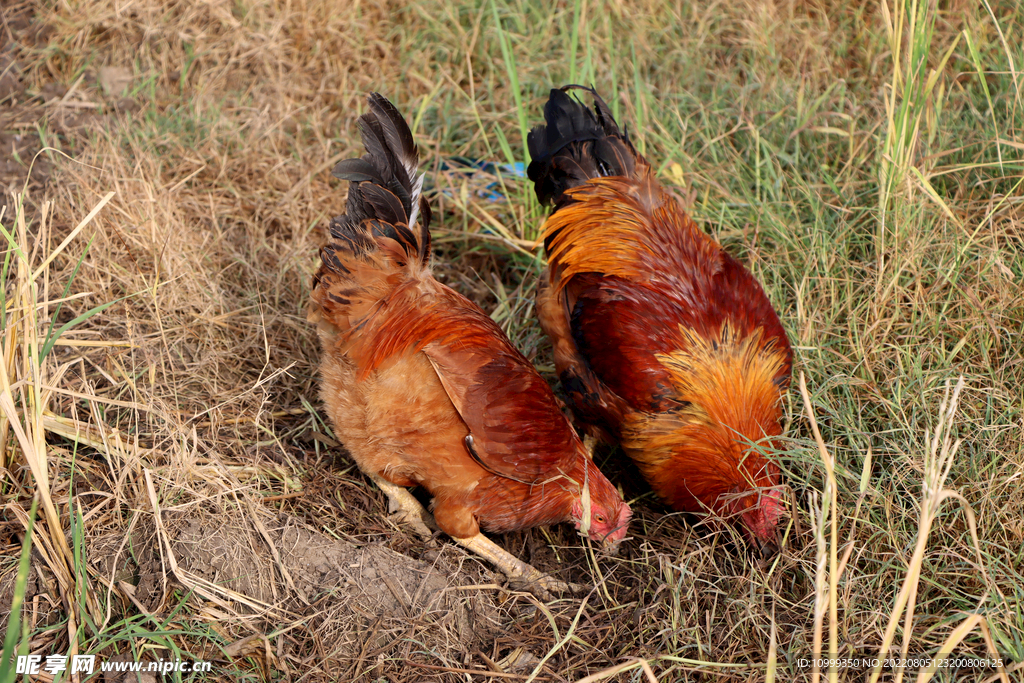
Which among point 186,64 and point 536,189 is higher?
point 186,64

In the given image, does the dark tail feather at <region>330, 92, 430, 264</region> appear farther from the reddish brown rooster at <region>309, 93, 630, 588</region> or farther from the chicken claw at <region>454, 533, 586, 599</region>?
the chicken claw at <region>454, 533, 586, 599</region>

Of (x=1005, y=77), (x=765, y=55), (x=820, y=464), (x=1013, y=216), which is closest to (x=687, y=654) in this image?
(x=820, y=464)

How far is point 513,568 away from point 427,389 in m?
0.95

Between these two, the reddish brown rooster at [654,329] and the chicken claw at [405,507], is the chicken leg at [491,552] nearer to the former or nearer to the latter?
the chicken claw at [405,507]

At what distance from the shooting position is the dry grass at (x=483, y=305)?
8.54ft

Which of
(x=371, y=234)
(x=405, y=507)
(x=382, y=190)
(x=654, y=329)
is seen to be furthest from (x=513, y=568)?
(x=382, y=190)

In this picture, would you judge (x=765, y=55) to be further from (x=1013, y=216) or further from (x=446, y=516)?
(x=446, y=516)

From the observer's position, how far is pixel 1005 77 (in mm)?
4074

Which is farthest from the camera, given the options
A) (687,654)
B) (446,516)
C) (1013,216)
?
(1013,216)

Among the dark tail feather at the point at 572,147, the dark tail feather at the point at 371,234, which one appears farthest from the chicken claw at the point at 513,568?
the dark tail feather at the point at 572,147

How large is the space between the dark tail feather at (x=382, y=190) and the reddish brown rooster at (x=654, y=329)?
82 cm

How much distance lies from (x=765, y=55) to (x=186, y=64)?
410 centimetres

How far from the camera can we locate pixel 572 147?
12.3 ft

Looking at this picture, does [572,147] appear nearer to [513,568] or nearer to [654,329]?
[654,329]
